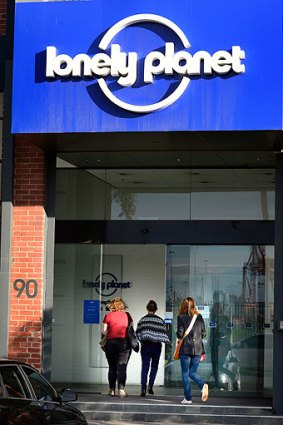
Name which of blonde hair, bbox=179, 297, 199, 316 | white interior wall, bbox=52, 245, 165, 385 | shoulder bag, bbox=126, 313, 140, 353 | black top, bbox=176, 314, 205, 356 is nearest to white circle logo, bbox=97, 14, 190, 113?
blonde hair, bbox=179, 297, 199, 316

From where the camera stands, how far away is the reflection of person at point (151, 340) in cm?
1577

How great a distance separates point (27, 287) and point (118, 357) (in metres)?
2.44

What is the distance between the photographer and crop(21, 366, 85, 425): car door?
829 centimetres

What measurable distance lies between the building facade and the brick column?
0.02m

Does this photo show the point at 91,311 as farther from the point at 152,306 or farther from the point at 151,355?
the point at 151,355

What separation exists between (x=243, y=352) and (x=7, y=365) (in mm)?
9303

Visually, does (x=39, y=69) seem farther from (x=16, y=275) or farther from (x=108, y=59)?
(x=16, y=275)

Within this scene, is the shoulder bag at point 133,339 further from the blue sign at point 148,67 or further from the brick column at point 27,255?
the blue sign at point 148,67

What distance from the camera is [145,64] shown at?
41.2ft

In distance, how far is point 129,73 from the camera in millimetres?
12617

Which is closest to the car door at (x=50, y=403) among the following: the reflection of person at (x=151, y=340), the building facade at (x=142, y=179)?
the building facade at (x=142, y=179)

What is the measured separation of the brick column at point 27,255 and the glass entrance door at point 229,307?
3.68 metres

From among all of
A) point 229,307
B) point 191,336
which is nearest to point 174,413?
point 191,336

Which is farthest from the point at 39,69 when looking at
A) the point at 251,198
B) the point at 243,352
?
the point at 243,352
